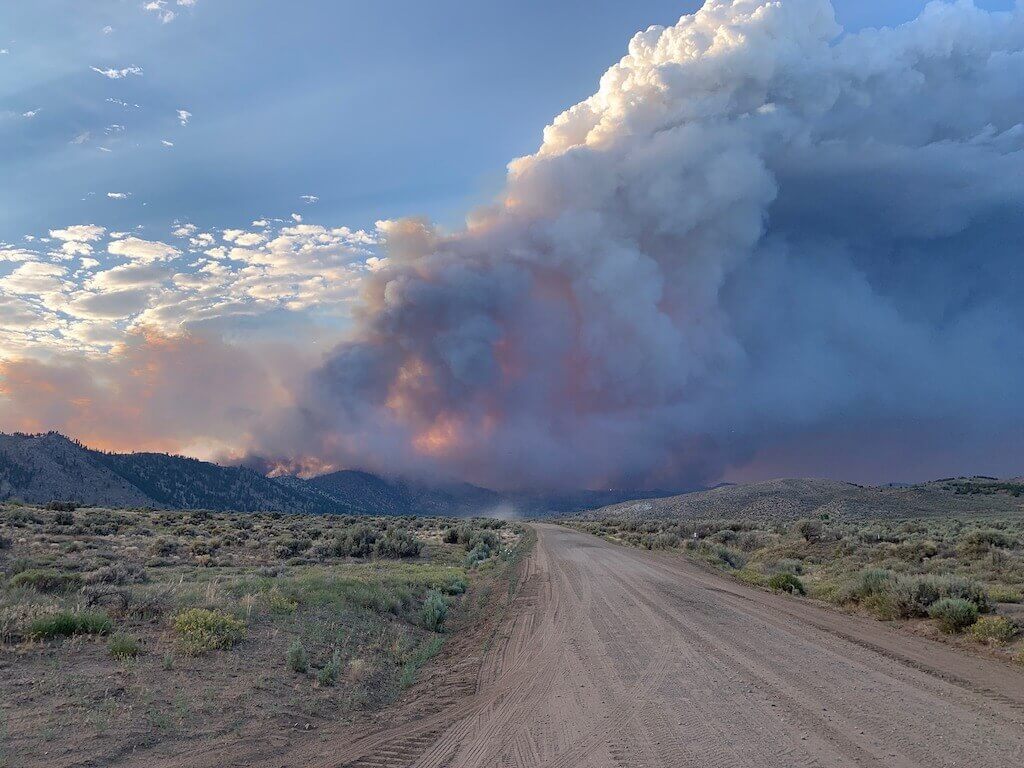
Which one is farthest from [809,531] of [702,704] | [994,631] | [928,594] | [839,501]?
[839,501]

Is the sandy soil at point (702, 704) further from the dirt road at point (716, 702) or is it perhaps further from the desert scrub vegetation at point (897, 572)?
the desert scrub vegetation at point (897, 572)

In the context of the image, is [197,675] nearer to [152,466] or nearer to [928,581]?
[928,581]

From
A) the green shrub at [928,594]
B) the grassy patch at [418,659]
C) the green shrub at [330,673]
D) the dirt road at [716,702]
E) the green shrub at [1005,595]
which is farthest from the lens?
the green shrub at [1005,595]

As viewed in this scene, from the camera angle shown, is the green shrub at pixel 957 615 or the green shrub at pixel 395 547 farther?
the green shrub at pixel 395 547

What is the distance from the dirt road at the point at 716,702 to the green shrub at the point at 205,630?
175 inches

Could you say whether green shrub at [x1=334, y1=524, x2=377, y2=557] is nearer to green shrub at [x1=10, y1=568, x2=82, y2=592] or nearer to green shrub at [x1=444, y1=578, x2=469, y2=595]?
green shrub at [x1=444, y1=578, x2=469, y2=595]

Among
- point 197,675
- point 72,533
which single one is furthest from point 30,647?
point 72,533

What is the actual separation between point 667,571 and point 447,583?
9.96m

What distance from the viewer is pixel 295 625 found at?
1323 centimetres

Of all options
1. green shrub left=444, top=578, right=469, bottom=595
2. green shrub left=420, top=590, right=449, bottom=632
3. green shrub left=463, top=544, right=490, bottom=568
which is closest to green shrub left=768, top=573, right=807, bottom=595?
green shrub left=444, top=578, right=469, bottom=595

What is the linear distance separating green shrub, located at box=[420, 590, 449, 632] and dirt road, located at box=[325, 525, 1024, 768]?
208cm

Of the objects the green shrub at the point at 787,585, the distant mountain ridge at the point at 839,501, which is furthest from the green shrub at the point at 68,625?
the distant mountain ridge at the point at 839,501

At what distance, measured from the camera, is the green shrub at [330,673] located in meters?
10.2

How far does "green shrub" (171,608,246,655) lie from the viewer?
10709mm
